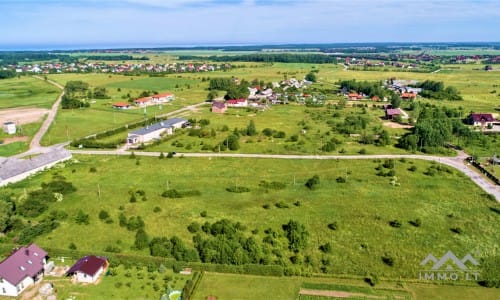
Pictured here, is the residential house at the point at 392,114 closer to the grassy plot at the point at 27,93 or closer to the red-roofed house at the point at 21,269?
the red-roofed house at the point at 21,269

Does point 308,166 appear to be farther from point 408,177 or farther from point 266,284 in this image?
point 266,284

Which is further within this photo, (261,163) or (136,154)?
(136,154)

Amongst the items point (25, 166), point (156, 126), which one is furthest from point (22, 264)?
point (156, 126)

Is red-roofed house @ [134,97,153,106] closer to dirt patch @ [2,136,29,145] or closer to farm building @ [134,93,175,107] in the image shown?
farm building @ [134,93,175,107]

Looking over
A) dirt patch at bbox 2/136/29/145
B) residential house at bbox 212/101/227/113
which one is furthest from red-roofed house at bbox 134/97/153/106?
dirt patch at bbox 2/136/29/145

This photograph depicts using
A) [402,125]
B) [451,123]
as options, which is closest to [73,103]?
[402,125]

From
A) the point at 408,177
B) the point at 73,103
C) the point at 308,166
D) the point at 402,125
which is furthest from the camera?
the point at 73,103
